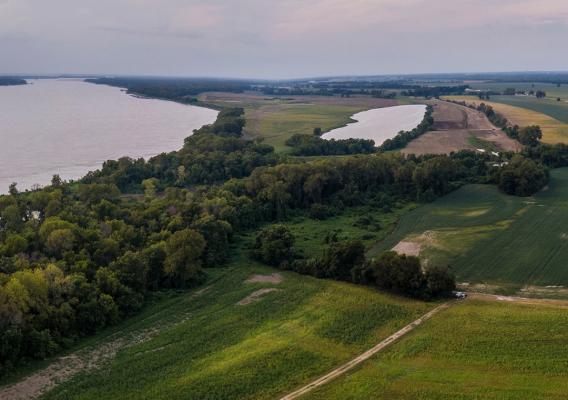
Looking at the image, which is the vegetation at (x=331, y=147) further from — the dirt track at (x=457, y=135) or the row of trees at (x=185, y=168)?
the row of trees at (x=185, y=168)

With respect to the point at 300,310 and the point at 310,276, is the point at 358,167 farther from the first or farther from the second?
the point at 300,310

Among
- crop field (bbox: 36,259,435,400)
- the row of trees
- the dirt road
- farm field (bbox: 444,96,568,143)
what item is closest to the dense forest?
the row of trees

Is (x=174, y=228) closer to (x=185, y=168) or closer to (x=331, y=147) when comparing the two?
(x=185, y=168)

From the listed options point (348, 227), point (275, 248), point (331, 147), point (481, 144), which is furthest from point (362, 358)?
point (481, 144)

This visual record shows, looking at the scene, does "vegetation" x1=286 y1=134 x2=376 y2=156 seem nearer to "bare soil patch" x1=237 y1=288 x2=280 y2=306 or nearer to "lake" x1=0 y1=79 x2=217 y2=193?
"lake" x1=0 y1=79 x2=217 y2=193

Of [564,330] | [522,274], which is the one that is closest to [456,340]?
[564,330]
